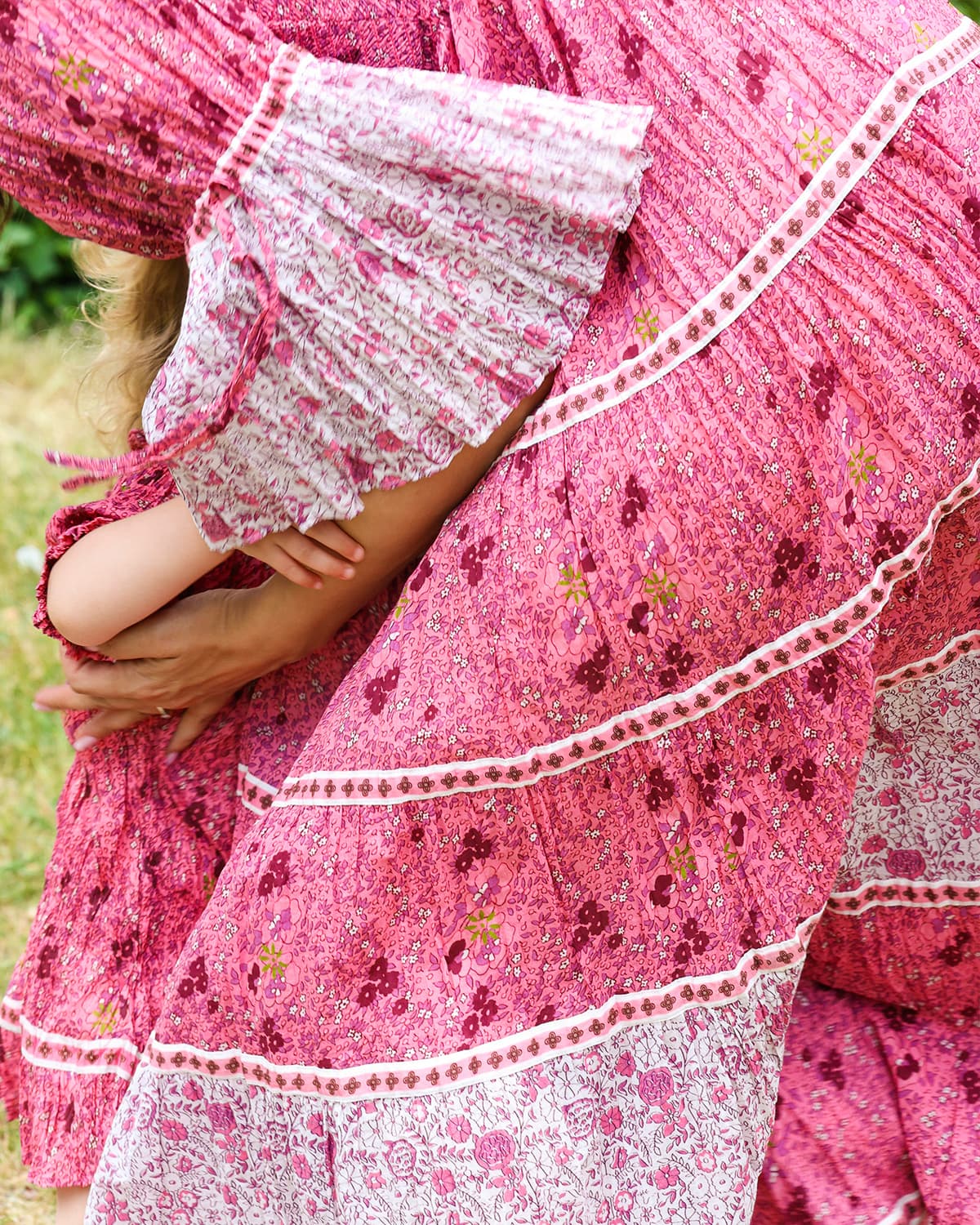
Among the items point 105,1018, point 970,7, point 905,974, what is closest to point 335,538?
point 105,1018

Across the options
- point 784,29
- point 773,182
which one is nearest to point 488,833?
point 773,182

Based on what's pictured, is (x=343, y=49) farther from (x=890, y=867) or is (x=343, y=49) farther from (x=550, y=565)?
(x=890, y=867)

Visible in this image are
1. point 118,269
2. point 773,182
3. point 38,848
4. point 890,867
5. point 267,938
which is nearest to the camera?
point 773,182

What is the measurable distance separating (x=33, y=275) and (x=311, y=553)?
3.69m

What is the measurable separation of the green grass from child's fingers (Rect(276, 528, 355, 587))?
31.4 inches

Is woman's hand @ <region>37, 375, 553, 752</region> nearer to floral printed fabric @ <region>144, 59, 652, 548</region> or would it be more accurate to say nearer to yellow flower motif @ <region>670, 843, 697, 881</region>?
floral printed fabric @ <region>144, 59, 652, 548</region>

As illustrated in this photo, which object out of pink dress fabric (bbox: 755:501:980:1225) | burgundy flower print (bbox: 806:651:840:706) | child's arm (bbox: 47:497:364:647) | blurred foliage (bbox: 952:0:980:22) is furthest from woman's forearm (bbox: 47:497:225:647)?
blurred foliage (bbox: 952:0:980:22)

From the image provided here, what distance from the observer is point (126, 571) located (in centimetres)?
145

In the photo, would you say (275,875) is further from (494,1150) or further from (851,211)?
(851,211)

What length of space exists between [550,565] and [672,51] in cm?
44

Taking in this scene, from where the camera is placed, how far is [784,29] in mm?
1229

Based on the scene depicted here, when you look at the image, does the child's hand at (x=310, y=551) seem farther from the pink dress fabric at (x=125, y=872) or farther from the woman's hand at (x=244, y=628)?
the pink dress fabric at (x=125, y=872)

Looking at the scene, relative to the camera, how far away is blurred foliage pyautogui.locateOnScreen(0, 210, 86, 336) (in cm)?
458

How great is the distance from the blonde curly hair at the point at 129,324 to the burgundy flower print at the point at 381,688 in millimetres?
527
